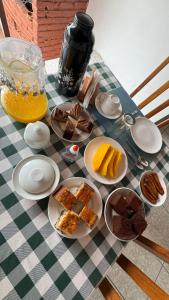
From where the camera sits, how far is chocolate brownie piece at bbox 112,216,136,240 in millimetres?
632

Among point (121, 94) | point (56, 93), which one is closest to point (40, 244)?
point (56, 93)

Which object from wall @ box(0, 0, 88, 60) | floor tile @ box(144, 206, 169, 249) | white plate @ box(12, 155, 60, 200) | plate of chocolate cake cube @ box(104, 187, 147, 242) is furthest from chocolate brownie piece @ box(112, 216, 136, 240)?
wall @ box(0, 0, 88, 60)

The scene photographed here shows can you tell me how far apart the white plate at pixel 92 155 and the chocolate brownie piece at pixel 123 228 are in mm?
126

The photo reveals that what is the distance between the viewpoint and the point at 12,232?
1.84ft

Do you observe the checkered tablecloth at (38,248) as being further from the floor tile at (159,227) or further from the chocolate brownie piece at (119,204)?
the floor tile at (159,227)

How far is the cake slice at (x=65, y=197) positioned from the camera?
0.61 m

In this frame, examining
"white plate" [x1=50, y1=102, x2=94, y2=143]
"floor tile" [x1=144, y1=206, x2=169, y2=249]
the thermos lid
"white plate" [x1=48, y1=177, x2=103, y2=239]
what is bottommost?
"floor tile" [x1=144, y1=206, x2=169, y2=249]

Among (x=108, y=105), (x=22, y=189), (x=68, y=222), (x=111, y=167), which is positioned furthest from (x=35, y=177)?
(x=108, y=105)

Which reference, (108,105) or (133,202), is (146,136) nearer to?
(108,105)

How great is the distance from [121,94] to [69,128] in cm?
36

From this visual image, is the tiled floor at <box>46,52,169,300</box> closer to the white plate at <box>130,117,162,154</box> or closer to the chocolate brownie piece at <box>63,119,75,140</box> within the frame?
the white plate at <box>130,117,162,154</box>

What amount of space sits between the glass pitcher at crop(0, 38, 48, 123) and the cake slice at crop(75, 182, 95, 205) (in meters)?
0.28

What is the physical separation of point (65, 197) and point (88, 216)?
86 millimetres

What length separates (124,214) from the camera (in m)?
0.66
